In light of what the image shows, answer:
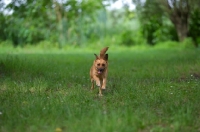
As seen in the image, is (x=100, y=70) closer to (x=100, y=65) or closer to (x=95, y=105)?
(x=100, y=65)

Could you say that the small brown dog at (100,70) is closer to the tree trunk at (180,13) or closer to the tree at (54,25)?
the tree trunk at (180,13)

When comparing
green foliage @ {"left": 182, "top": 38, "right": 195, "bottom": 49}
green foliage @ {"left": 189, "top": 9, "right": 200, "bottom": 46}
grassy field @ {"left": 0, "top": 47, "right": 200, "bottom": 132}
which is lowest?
grassy field @ {"left": 0, "top": 47, "right": 200, "bottom": 132}

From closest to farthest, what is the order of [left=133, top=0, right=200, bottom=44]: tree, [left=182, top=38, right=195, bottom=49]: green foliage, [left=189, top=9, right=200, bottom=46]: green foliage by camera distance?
[left=182, top=38, right=195, bottom=49]: green foliage, [left=133, top=0, right=200, bottom=44]: tree, [left=189, top=9, right=200, bottom=46]: green foliage

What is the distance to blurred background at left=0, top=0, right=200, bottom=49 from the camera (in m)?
29.1

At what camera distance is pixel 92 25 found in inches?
1304

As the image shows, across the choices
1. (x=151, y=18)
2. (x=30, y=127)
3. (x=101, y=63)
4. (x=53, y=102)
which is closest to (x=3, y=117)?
(x=30, y=127)

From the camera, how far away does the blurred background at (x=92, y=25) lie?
29.1 metres

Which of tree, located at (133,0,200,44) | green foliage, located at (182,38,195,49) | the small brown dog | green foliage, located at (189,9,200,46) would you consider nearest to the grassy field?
the small brown dog

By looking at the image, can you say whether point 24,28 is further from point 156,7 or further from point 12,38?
point 156,7

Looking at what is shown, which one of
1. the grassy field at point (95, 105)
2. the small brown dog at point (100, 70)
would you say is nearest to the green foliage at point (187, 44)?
the grassy field at point (95, 105)

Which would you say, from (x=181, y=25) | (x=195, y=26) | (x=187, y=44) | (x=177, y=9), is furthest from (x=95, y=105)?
(x=195, y=26)

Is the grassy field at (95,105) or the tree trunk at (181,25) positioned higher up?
the tree trunk at (181,25)

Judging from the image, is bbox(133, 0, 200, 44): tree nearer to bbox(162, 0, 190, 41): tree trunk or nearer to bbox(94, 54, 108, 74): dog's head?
bbox(162, 0, 190, 41): tree trunk

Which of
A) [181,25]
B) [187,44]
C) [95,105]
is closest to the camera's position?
[95,105]
